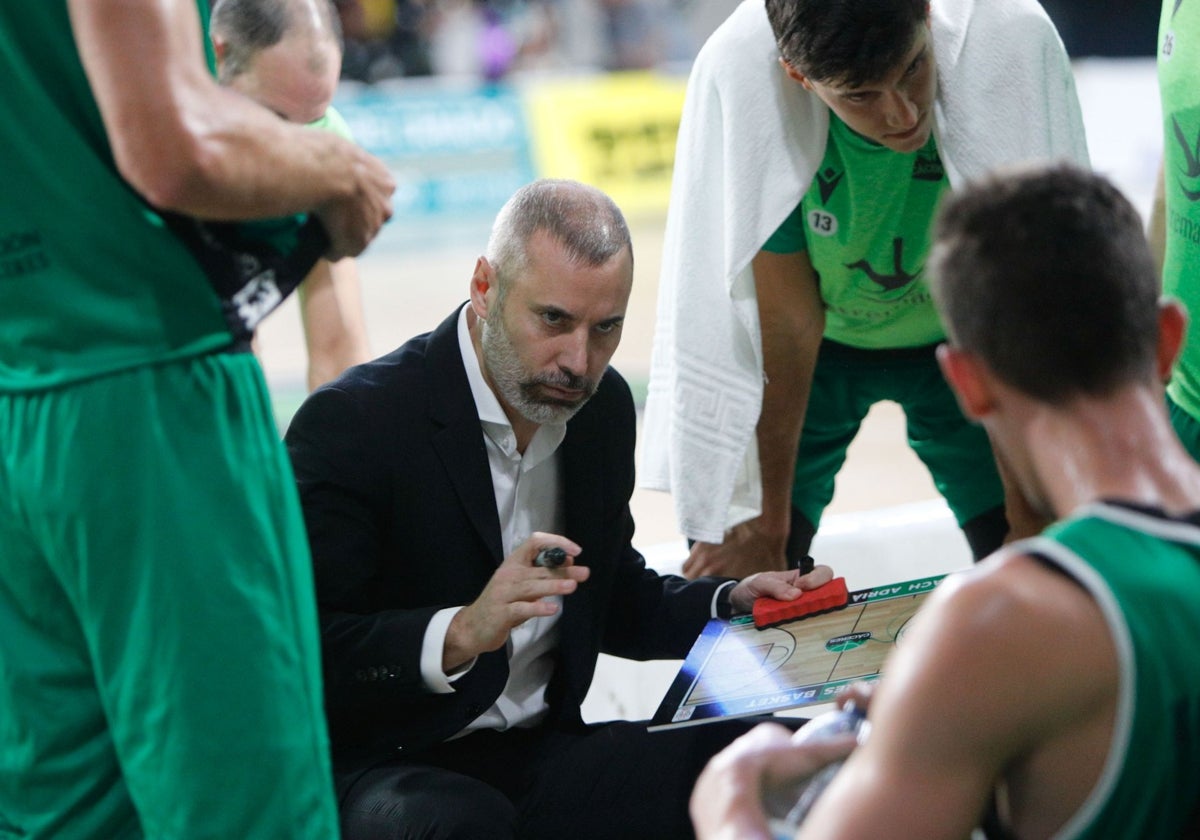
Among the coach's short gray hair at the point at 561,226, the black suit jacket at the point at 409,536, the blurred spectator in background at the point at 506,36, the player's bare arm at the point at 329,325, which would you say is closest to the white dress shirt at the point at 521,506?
the black suit jacket at the point at 409,536

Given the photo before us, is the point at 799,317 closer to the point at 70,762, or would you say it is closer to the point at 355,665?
the point at 355,665

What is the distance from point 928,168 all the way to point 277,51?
1353 millimetres

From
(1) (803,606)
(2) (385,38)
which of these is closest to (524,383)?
(1) (803,606)

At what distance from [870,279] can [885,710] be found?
5.83 feet

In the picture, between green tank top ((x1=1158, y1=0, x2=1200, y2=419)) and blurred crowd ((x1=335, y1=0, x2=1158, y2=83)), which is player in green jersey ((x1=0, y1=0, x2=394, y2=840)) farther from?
blurred crowd ((x1=335, y1=0, x2=1158, y2=83))

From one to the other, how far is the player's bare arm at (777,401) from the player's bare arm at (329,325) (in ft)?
4.00

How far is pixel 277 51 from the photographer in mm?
3035

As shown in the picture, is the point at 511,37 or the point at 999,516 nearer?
the point at 999,516

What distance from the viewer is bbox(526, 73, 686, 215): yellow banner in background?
37.7 feet

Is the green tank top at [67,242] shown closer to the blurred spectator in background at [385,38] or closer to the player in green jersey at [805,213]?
the player in green jersey at [805,213]

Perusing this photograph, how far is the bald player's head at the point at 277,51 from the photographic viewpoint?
3000 millimetres

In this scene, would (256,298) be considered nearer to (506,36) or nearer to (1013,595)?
(1013,595)

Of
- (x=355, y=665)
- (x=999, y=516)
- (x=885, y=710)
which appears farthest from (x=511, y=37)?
(x=885, y=710)

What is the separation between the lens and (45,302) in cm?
150
